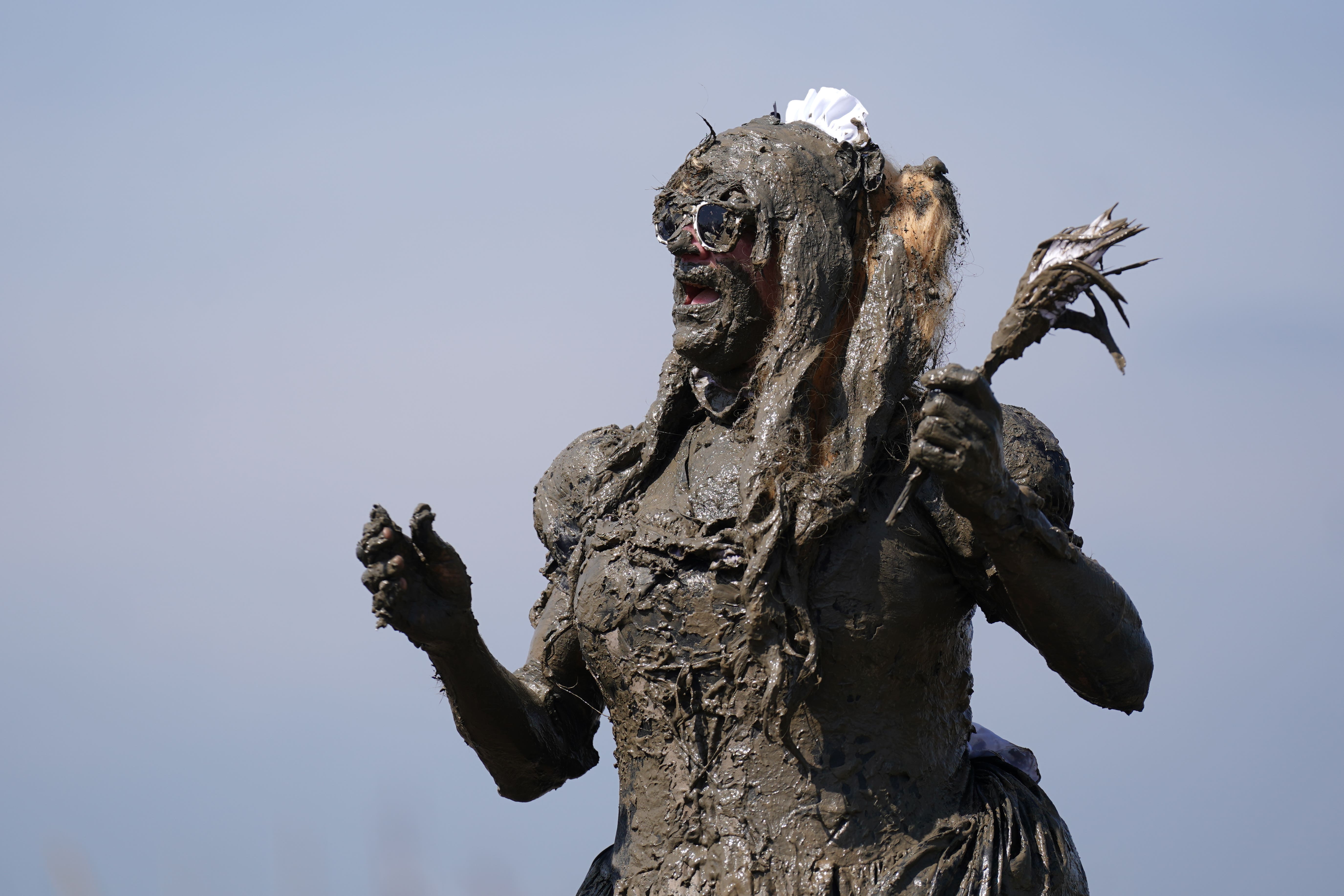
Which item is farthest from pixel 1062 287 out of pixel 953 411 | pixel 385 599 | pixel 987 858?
pixel 385 599

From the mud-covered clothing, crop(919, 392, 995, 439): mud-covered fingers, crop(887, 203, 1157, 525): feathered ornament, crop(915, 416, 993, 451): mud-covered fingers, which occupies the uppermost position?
crop(887, 203, 1157, 525): feathered ornament

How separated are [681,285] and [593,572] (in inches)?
32.7

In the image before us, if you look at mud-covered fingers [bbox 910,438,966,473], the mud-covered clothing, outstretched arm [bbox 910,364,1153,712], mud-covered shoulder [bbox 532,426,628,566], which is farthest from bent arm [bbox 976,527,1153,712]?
mud-covered shoulder [bbox 532,426,628,566]

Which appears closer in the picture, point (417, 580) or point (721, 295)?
point (417, 580)

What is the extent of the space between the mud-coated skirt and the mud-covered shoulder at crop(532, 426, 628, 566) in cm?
97

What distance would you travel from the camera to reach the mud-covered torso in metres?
4.52

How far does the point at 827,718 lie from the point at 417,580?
1.13 metres

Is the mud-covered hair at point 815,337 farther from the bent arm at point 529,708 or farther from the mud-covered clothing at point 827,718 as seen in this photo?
the bent arm at point 529,708

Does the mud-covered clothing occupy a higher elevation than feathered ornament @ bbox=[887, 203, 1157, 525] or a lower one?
lower

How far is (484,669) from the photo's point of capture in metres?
4.97

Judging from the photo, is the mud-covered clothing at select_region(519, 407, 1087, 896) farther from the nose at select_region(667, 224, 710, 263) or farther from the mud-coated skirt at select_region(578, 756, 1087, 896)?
the nose at select_region(667, 224, 710, 263)

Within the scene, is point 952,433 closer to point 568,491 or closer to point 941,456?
point 941,456

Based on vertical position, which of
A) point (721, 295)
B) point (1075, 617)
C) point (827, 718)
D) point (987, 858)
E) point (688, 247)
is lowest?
point (987, 858)

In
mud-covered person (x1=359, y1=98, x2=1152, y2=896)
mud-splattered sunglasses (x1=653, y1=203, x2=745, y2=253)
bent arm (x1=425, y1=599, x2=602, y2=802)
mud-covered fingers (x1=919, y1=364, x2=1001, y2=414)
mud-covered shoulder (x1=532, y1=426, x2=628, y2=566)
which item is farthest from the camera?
mud-covered shoulder (x1=532, y1=426, x2=628, y2=566)
